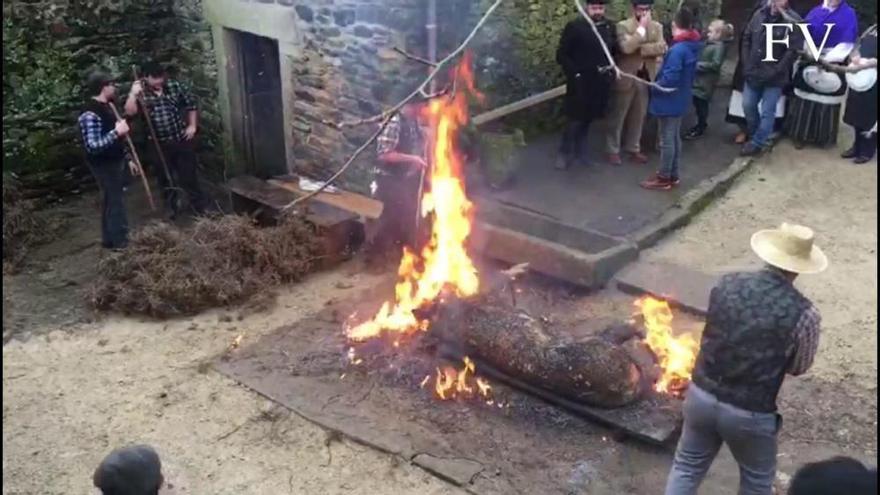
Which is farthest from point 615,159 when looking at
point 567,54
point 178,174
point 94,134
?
point 94,134

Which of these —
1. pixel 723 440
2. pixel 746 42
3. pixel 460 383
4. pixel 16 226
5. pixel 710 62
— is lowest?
pixel 16 226

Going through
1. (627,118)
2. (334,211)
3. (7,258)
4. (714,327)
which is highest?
(714,327)

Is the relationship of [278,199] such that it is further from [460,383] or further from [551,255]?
[460,383]

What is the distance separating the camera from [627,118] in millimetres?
9852

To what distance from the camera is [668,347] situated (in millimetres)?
6398

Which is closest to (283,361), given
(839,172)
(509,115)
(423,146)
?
(423,146)

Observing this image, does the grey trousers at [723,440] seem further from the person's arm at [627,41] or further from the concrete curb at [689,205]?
the person's arm at [627,41]

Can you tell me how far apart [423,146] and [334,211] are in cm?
141

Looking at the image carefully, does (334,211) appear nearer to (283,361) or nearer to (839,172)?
(283,361)

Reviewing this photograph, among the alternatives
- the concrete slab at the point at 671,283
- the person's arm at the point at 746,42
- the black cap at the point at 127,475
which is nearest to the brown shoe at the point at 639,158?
the person's arm at the point at 746,42

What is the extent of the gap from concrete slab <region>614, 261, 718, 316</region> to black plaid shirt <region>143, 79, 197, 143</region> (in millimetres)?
5029

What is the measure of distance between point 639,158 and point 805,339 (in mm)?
5632

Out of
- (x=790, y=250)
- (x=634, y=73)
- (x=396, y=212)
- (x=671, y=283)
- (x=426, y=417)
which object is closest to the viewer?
(x=790, y=250)

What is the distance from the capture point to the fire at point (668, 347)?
19.7 feet
